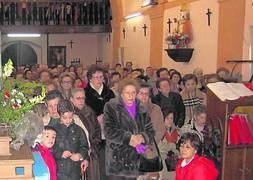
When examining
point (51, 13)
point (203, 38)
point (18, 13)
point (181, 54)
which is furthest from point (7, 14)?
point (203, 38)

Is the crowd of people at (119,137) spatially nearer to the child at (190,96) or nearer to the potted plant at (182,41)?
the child at (190,96)

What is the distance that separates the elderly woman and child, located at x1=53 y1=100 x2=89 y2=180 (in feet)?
1.24

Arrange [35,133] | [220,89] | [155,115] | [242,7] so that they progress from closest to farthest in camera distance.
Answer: [35,133], [220,89], [155,115], [242,7]

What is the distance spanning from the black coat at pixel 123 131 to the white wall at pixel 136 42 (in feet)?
35.1

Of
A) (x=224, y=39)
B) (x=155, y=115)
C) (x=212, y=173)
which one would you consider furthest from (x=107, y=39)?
(x=212, y=173)

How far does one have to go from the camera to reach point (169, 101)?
7.38m

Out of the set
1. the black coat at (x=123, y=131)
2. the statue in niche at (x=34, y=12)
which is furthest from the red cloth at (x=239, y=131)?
the statue in niche at (x=34, y=12)

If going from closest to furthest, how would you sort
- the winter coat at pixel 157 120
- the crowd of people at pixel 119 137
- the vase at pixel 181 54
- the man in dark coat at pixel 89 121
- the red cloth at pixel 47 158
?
the red cloth at pixel 47 158
the crowd of people at pixel 119 137
the man in dark coat at pixel 89 121
the winter coat at pixel 157 120
the vase at pixel 181 54

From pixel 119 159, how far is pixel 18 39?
1893 cm

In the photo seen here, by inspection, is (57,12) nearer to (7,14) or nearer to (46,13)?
(46,13)

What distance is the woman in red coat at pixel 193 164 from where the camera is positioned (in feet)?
15.6

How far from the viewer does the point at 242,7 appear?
9.45 meters

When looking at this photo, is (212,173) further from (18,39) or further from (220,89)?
(18,39)

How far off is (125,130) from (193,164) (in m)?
0.89
